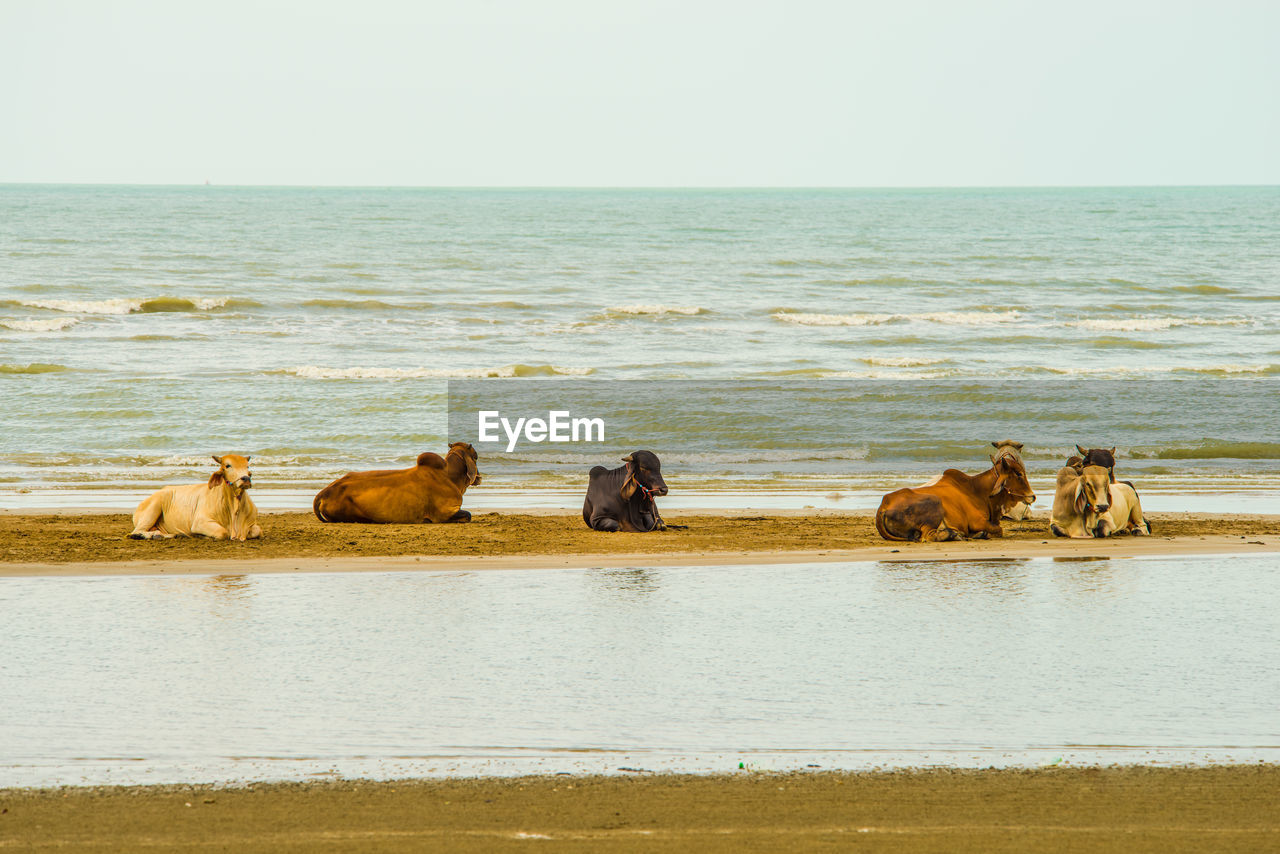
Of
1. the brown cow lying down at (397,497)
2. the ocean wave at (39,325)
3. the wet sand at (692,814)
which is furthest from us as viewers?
the ocean wave at (39,325)

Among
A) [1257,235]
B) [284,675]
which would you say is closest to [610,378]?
[284,675]

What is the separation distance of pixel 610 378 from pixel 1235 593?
59.3 ft

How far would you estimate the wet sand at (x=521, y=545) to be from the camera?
986 centimetres

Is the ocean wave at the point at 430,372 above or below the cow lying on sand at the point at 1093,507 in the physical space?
above

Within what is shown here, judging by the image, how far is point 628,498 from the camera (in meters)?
11.6

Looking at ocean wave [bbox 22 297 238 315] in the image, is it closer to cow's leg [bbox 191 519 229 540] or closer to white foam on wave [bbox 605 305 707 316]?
white foam on wave [bbox 605 305 707 316]

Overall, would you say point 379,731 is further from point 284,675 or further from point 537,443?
point 537,443

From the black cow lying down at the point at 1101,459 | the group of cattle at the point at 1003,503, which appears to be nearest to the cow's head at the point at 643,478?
the group of cattle at the point at 1003,503

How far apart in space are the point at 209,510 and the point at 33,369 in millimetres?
16395

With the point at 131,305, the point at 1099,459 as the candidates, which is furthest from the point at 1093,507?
the point at 131,305

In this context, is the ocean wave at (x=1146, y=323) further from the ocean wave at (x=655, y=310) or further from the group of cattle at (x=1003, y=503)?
the group of cattle at (x=1003, y=503)

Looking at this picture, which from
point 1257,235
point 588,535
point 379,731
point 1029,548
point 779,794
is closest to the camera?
point 779,794

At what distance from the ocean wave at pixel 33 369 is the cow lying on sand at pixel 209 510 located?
1569cm

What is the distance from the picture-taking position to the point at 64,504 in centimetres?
1348
